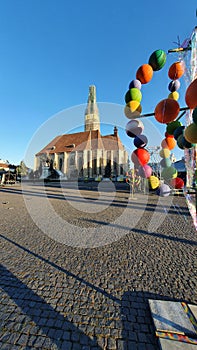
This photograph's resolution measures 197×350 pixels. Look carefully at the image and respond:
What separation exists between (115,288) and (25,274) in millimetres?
1544

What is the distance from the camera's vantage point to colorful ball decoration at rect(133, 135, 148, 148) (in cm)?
200

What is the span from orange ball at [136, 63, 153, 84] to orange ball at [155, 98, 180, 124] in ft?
1.90

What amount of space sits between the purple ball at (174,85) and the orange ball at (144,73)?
0.28m

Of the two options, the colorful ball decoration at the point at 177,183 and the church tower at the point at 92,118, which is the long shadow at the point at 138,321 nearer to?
the colorful ball decoration at the point at 177,183

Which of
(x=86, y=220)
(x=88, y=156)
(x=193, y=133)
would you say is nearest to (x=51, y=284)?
(x=193, y=133)

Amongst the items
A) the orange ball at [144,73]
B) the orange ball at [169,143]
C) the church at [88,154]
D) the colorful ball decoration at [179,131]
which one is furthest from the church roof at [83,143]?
the colorful ball decoration at [179,131]

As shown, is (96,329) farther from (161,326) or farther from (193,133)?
(193,133)

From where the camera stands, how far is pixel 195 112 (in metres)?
1.17

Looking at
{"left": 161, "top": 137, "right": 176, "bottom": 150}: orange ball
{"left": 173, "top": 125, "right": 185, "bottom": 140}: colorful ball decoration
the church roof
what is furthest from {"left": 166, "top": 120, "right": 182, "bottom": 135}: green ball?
the church roof

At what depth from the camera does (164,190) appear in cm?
199

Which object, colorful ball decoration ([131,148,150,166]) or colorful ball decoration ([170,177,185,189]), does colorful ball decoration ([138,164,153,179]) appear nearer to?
colorful ball decoration ([131,148,150,166])

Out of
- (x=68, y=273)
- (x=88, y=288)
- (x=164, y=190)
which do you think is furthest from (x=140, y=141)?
(x=68, y=273)

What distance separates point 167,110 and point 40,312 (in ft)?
8.86

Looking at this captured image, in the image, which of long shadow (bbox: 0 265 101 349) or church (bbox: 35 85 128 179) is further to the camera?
church (bbox: 35 85 128 179)
